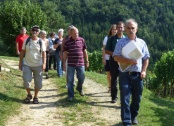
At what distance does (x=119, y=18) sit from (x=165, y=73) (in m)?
96.4

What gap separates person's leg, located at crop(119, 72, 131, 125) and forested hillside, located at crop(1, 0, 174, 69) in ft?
347

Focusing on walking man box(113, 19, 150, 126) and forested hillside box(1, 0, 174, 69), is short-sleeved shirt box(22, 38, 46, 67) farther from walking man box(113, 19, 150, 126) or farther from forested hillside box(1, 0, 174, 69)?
forested hillside box(1, 0, 174, 69)

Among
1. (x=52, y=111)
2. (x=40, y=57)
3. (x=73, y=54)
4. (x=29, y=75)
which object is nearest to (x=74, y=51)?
(x=73, y=54)

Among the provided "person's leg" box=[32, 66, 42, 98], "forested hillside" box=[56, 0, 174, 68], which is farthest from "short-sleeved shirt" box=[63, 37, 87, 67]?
"forested hillside" box=[56, 0, 174, 68]

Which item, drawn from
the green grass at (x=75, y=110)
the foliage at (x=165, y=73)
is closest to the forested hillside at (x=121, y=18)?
the foliage at (x=165, y=73)

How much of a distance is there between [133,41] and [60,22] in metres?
68.5

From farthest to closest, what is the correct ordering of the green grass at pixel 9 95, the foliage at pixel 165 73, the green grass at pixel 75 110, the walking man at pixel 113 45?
1. the foliage at pixel 165 73
2. the walking man at pixel 113 45
3. the green grass at pixel 9 95
4. the green grass at pixel 75 110

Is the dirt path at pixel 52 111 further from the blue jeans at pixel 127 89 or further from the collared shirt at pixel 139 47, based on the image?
the collared shirt at pixel 139 47

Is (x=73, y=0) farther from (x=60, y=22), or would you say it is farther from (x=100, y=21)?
(x=60, y=22)

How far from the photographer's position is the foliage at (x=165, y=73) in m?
33.9

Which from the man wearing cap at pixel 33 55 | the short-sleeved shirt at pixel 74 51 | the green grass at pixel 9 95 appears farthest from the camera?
the short-sleeved shirt at pixel 74 51

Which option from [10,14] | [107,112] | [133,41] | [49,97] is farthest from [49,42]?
[10,14]

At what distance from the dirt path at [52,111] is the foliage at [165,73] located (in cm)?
2514

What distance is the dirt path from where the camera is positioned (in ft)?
22.5
